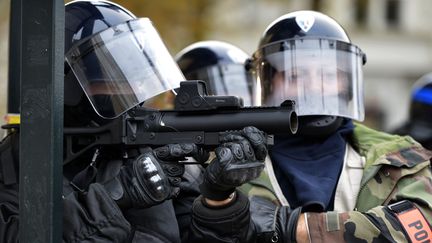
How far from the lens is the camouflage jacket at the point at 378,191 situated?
2986mm

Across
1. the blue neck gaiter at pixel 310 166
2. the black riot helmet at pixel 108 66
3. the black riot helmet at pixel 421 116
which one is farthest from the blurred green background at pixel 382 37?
the black riot helmet at pixel 108 66

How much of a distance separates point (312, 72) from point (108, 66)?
95cm

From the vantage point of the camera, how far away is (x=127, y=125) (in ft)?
9.45

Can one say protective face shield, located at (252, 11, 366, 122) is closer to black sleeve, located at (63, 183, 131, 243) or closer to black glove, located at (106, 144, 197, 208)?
black glove, located at (106, 144, 197, 208)

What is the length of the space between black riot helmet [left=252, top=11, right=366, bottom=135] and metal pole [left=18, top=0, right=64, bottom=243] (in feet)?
4.51

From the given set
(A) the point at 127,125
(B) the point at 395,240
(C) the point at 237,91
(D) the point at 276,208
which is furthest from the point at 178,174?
(C) the point at 237,91

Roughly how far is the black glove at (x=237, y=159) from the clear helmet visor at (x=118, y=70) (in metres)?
0.48

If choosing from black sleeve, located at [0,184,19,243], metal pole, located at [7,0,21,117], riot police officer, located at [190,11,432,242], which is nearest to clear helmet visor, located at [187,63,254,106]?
riot police officer, located at [190,11,432,242]

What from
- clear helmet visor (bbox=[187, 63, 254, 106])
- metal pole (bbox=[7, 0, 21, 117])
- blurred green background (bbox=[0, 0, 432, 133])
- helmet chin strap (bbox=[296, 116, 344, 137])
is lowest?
blurred green background (bbox=[0, 0, 432, 133])

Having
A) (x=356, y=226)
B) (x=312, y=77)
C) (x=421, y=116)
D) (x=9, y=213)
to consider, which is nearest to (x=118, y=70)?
(x=9, y=213)

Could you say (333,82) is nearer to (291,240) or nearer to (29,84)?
(291,240)

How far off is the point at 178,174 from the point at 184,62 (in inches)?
80.8

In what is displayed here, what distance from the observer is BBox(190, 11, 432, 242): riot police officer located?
278 cm

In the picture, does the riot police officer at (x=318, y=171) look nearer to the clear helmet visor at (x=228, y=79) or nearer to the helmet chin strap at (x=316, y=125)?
the helmet chin strap at (x=316, y=125)
